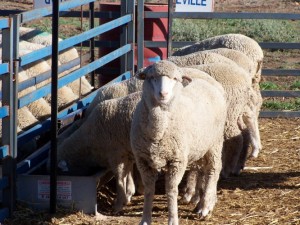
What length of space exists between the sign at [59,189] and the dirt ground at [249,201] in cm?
13

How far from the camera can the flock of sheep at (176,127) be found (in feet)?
19.9

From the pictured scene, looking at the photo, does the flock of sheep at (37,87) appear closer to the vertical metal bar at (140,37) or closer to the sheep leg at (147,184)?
the vertical metal bar at (140,37)

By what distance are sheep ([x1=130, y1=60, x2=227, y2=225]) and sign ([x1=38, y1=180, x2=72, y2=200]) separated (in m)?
0.87

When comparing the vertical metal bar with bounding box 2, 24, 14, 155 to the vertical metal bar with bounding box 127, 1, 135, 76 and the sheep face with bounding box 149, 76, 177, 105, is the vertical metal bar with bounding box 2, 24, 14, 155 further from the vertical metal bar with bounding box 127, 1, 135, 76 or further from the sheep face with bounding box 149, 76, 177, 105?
the vertical metal bar with bounding box 127, 1, 135, 76

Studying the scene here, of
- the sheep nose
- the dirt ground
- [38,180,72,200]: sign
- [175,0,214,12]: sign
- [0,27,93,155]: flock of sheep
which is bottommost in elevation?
the dirt ground

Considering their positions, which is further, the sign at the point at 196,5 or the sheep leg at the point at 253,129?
the sign at the point at 196,5

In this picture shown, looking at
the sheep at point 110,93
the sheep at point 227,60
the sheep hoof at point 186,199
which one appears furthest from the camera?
the sheep at point 227,60

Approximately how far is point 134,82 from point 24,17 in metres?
1.54

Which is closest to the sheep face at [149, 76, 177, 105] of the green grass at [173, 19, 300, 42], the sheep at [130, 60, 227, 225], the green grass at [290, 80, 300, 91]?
the sheep at [130, 60, 227, 225]

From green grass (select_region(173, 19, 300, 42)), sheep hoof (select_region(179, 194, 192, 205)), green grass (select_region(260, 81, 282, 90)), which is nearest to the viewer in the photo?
sheep hoof (select_region(179, 194, 192, 205))

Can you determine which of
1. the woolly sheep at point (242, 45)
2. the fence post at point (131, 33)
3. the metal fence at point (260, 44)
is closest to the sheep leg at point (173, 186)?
the woolly sheep at point (242, 45)

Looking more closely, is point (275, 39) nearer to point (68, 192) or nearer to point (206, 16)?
point (206, 16)

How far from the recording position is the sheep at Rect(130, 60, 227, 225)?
231 inches

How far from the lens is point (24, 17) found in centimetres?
670
